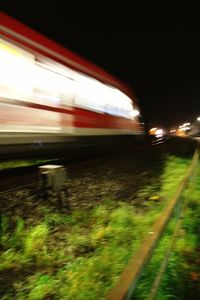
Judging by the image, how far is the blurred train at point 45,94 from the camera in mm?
7930

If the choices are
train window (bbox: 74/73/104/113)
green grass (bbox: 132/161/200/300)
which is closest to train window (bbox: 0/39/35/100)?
train window (bbox: 74/73/104/113)

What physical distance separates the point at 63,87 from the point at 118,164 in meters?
3.68

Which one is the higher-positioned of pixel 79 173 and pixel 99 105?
pixel 99 105

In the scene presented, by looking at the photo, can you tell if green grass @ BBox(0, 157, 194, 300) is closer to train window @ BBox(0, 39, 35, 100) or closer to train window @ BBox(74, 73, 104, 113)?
train window @ BBox(0, 39, 35, 100)

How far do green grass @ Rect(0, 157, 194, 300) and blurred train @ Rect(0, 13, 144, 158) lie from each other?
2095 mm

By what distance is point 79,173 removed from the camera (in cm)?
1024

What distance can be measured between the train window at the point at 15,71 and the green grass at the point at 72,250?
2564 millimetres

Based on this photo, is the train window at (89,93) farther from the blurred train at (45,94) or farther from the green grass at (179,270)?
the green grass at (179,270)

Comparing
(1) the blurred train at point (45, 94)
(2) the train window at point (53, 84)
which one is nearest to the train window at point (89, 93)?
(1) the blurred train at point (45, 94)

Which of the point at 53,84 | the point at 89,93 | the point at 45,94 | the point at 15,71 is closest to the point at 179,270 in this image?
the point at 15,71

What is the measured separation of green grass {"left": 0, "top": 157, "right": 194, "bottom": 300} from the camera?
185 inches

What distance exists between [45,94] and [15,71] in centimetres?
124

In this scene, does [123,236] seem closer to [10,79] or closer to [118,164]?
[10,79]

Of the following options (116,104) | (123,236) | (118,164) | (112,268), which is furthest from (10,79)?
(116,104)
